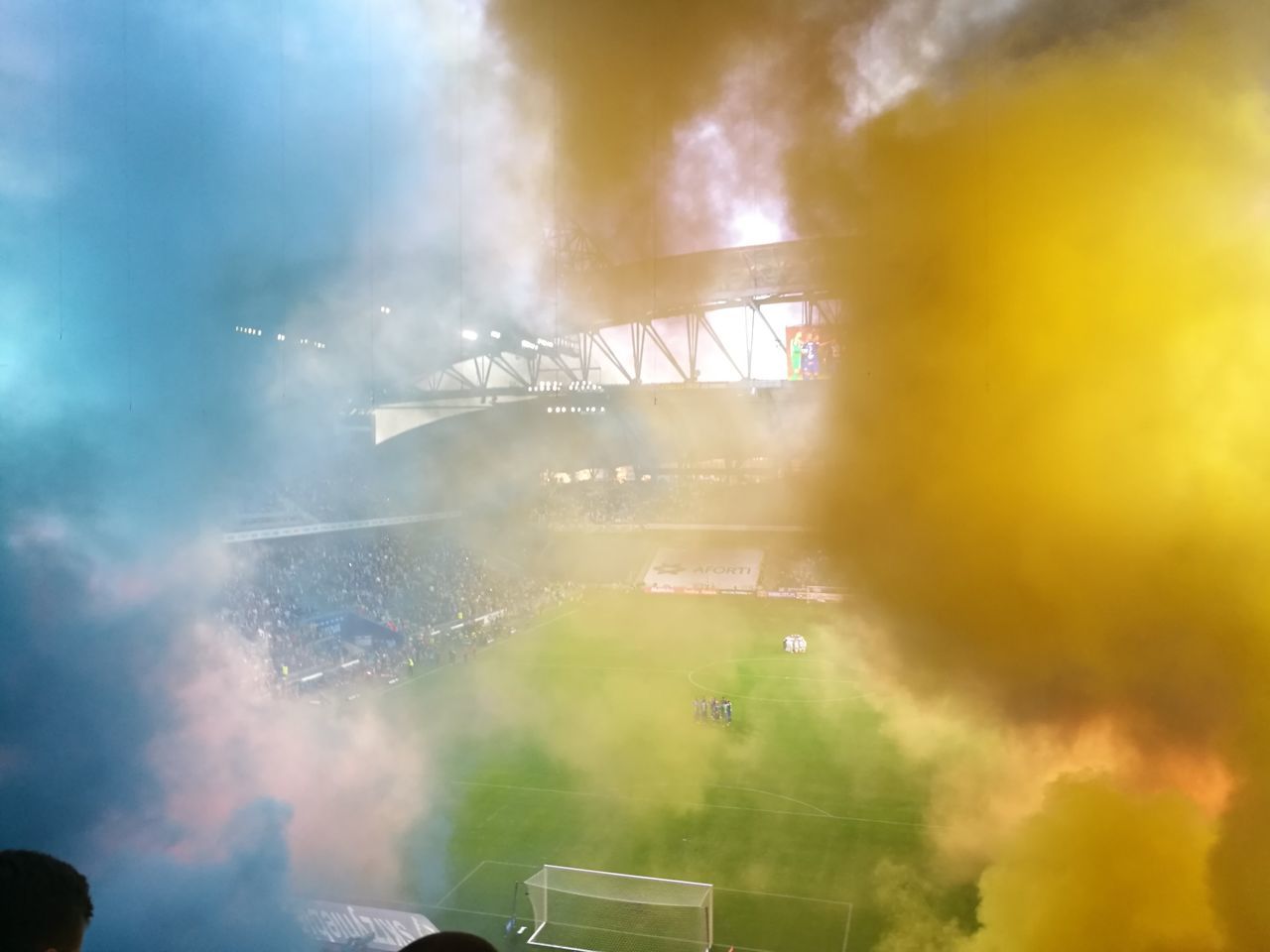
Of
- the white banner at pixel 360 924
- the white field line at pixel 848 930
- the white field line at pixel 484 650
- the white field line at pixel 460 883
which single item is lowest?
the white field line at pixel 848 930

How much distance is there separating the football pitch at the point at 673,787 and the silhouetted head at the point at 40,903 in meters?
9.98

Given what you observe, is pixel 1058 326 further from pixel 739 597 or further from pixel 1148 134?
pixel 739 597

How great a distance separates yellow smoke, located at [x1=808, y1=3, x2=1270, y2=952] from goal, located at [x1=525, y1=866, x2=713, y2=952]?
11.2 feet

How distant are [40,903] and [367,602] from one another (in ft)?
84.9

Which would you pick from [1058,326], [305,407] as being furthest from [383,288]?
[1058,326]

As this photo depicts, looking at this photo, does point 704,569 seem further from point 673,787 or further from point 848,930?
point 848,930

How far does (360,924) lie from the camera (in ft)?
32.0

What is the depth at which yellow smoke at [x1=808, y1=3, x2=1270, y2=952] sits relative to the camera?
722 cm

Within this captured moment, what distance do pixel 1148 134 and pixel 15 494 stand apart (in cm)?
1306

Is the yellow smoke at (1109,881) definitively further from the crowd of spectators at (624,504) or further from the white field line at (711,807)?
the crowd of spectators at (624,504)

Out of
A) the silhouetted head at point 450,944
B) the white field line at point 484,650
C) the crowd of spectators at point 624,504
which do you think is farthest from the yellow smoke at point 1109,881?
→ the crowd of spectators at point 624,504

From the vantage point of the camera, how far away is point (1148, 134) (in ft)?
24.4

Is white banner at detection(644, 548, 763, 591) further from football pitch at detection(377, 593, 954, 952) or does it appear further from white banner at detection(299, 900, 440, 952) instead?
white banner at detection(299, 900, 440, 952)

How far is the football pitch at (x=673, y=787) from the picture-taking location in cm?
1141
